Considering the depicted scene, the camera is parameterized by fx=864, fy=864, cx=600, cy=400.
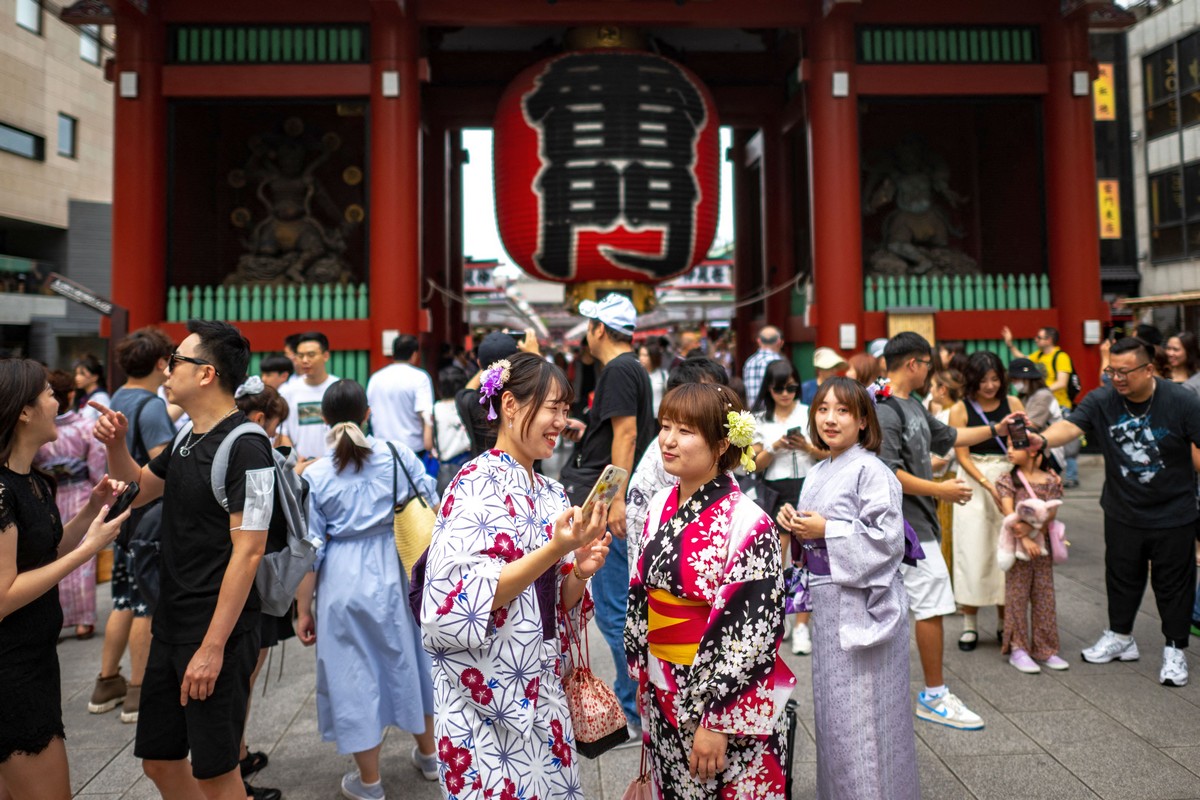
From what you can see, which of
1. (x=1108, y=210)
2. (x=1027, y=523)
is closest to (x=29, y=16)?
(x=1027, y=523)

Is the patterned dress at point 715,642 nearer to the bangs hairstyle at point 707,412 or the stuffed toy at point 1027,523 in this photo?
the bangs hairstyle at point 707,412

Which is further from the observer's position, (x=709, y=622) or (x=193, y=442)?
(x=193, y=442)

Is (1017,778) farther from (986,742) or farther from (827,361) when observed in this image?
(827,361)

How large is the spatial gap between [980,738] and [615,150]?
7832 millimetres

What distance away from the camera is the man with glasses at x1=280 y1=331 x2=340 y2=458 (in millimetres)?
5662

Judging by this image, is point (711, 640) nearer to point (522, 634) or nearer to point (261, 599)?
point (522, 634)

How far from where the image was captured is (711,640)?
6.96ft

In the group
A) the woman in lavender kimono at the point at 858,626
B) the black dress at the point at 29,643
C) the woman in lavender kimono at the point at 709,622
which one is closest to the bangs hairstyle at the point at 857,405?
the woman in lavender kimono at the point at 858,626

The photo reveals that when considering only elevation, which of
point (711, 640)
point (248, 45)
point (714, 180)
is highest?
point (248, 45)

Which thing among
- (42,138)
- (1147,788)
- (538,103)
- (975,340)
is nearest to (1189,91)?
(975,340)

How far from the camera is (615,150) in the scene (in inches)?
394

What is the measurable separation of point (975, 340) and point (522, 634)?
986 centimetres

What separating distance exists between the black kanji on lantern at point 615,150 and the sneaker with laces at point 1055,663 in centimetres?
676

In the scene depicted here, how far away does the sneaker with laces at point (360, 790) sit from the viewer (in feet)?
10.4
